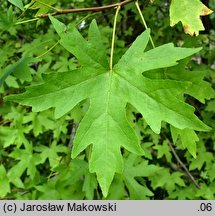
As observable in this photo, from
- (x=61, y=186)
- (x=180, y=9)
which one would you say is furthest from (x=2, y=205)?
(x=180, y=9)

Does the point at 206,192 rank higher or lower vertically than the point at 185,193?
higher

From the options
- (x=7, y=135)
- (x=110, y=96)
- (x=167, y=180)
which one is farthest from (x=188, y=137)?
(x=7, y=135)

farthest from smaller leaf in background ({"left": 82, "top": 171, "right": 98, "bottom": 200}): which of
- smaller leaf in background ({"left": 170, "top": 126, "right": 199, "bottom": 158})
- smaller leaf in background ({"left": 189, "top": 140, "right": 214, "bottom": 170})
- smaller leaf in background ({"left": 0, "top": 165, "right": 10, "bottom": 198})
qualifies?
smaller leaf in background ({"left": 189, "top": 140, "right": 214, "bottom": 170})

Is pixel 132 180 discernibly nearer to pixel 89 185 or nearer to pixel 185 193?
pixel 89 185

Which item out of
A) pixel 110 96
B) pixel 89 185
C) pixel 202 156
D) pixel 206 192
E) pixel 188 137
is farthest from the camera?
pixel 202 156

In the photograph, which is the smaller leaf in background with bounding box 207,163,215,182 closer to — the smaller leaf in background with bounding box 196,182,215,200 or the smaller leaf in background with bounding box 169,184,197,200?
the smaller leaf in background with bounding box 196,182,215,200

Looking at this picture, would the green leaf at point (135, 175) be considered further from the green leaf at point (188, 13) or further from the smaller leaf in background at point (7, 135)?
the green leaf at point (188, 13)

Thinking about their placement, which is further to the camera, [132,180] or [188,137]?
[132,180]
